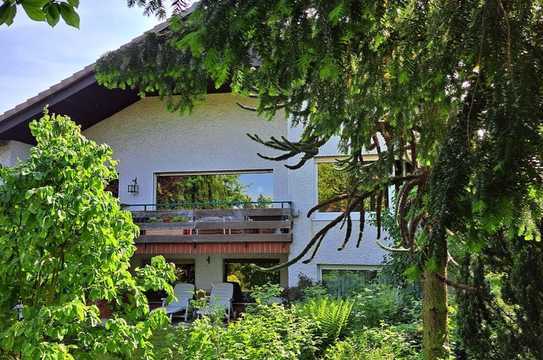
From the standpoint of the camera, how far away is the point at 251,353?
4.85 meters

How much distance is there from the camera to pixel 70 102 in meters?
13.6

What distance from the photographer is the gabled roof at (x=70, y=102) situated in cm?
1288

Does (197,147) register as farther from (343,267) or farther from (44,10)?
(44,10)

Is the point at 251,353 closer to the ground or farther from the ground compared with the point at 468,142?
closer to the ground

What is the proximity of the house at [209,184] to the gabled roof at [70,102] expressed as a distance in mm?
32

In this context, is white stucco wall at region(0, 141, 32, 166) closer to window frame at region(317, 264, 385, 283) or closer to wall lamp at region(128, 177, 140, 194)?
wall lamp at region(128, 177, 140, 194)

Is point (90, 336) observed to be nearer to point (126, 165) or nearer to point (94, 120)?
point (126, 165)

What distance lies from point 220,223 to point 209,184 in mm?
2022

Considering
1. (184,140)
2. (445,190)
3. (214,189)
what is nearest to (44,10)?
(445,190)

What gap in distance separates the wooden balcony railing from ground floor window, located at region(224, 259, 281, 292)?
1500 mm

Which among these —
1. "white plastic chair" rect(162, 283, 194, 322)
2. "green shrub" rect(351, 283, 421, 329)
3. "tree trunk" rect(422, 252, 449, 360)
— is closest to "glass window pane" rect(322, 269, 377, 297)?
"green shrub" rect(351, 283, 421, 329)

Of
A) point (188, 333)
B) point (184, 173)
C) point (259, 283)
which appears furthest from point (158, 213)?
point (188, 333)

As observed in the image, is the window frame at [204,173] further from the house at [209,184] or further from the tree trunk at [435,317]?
the tree trunk at [435,317]

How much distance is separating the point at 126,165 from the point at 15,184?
36.9 ft
